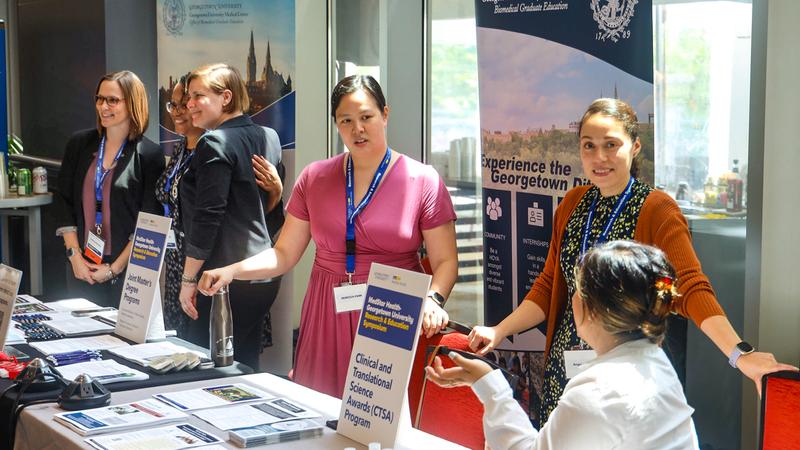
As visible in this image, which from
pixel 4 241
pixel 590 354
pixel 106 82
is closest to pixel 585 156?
pixel 590 354

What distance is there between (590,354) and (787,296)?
1.05 m

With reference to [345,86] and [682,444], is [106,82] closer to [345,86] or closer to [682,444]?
[345,86]

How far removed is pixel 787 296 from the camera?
3.23 meters

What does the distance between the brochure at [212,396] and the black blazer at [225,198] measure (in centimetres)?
145

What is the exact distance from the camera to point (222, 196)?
4.27 metres

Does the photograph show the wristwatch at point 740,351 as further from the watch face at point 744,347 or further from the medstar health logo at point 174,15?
the medstar health logo at point 174,15

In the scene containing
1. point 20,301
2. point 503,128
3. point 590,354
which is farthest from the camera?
point 20,301

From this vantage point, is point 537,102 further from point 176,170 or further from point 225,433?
point 225,433

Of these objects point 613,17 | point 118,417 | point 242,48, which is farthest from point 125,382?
point 242,48

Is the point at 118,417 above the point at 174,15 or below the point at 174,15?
below

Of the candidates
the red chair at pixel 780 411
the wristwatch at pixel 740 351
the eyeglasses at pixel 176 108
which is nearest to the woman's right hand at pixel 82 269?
the eyeglasses at pixel 176 108

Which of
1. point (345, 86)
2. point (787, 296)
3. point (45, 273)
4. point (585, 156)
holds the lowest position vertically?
point (45, 273)

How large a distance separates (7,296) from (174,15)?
110 inches

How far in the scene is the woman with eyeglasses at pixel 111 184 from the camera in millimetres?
4863
